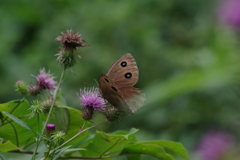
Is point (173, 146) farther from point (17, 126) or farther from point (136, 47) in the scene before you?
point (136, 47)

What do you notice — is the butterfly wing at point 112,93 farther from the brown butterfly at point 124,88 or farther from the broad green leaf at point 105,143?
the broad green leaf at point 105,143

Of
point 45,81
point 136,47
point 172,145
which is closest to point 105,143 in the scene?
point 172,145

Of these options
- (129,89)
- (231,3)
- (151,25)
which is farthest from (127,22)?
(129,89)

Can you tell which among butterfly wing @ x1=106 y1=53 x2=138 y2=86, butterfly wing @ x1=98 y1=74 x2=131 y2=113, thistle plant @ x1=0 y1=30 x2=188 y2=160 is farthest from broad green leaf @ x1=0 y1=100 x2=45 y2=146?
butterfly wing @ x1=106 y1=53 x2=138 y2=86

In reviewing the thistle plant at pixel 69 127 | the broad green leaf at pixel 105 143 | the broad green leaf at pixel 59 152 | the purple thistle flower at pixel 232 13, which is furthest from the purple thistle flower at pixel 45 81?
the purple thistle flower at pixel 232 13

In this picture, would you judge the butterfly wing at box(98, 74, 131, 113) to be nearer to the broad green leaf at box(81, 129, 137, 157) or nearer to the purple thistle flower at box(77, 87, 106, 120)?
the purple thistle flower at box(77, 87, 106, 120)

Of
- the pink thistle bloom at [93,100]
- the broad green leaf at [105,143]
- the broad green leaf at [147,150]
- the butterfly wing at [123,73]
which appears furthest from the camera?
the butterfly wing at [123,73]
